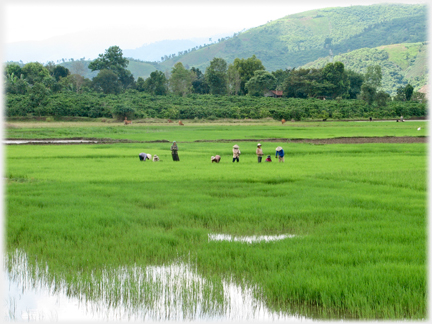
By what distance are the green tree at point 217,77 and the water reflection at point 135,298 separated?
10306cm

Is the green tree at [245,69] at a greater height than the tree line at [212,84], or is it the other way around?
the green tree at [245,69]

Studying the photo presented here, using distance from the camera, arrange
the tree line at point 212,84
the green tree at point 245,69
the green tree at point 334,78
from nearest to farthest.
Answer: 1. the tree line at point 212,84
2. the green tree at point 334,78
3. the green tree at point 245,69

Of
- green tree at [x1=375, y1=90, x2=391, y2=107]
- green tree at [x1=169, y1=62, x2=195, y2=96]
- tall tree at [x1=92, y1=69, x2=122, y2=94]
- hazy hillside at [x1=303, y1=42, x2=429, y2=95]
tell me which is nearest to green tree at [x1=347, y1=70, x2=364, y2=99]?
green tree at [x1=375, y1=90, x2=391, y2=107]

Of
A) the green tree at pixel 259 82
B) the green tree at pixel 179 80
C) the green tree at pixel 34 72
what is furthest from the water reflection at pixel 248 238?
the green tree at pixel 179 80

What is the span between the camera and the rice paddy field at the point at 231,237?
232 inches

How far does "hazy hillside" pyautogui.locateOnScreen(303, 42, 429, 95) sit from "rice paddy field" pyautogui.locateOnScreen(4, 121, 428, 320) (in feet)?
438

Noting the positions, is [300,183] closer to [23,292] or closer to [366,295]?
[366,295]

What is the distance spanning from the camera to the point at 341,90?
101188mm

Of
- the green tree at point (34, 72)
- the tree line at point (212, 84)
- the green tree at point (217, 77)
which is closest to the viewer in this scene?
the tree line at point (212, 84)

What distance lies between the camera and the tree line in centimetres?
8194

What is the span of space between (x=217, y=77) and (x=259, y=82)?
1118 cm

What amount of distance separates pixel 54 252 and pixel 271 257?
4.06 meters

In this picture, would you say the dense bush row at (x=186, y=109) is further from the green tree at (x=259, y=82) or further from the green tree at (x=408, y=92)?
the green tree at (x=259, y=82)

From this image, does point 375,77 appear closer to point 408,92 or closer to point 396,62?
point 408,92
